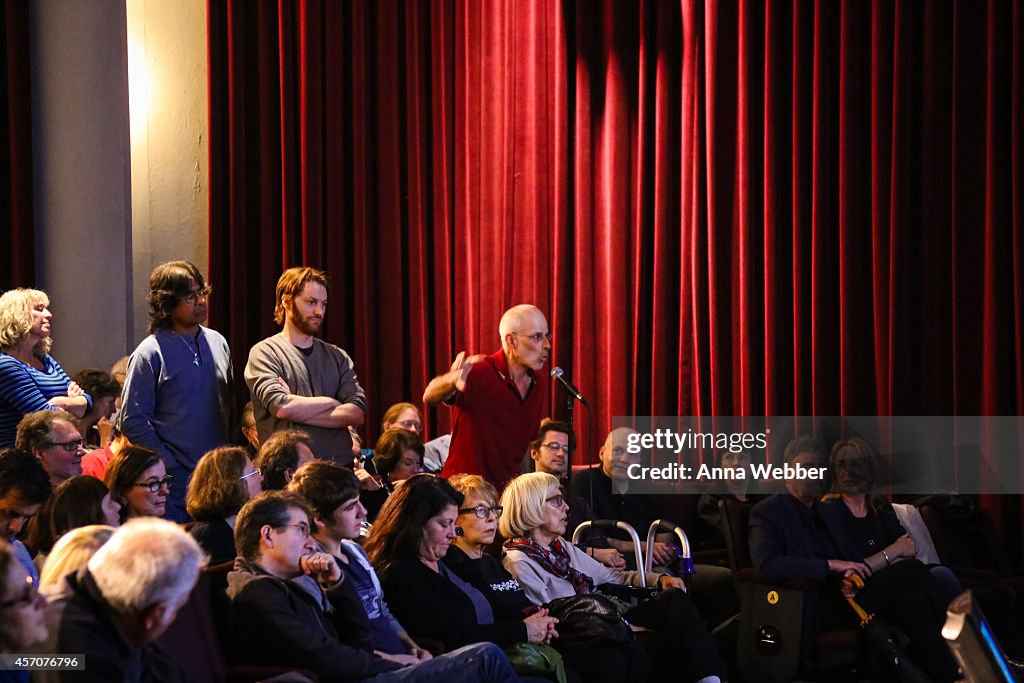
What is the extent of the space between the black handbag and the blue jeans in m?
0.74

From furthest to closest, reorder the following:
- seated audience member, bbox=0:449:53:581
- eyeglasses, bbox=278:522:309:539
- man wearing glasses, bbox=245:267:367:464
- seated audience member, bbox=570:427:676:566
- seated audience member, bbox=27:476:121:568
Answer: seated audience member, bbox=570:427:676:566 < man wearing glasses, bbox=245:267:367:464 < seated audience member, bbox=0:449:53:581 < seated audience member, bbox=27:476:121:568 < eyeglasses, bbox=278:522:309:539

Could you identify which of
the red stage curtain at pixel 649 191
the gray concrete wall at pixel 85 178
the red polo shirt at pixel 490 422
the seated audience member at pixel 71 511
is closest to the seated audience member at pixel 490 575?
the red polo shirt at pixel 490 422

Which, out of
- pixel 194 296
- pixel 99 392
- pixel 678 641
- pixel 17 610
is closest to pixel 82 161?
pixel 99 392

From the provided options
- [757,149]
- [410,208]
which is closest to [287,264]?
[410,208]

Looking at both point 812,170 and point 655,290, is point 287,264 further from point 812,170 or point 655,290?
point 812,170

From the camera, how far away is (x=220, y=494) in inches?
149

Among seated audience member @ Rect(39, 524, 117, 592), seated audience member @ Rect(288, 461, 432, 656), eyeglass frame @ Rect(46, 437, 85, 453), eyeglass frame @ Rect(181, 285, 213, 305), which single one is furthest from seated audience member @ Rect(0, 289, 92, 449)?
seated audience member @ Rect(39, 524, 117, 592)

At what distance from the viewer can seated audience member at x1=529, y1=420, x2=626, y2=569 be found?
18.0ft

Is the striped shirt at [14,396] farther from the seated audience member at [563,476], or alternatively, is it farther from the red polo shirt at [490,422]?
the seated audience member at [563,476]

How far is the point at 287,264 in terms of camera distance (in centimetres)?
731

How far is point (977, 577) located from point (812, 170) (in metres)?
2.24

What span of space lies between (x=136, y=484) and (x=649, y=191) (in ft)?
12.9

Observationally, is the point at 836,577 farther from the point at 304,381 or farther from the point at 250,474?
the point at 250,474

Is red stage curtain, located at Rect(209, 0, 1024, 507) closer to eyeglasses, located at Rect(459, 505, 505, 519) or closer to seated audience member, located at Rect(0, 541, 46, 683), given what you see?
eyeglasses, located at Rect(459, 505, 505, 519)
